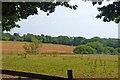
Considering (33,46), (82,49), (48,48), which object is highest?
(33,46)

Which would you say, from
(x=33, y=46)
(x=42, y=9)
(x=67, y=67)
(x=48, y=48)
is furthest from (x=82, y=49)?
(x=42, y=9)

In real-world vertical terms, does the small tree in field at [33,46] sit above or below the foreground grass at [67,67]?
above

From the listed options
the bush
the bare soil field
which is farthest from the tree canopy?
the bush

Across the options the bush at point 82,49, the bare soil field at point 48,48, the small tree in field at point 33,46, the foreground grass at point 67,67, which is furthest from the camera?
the small tree in field at point 33,46

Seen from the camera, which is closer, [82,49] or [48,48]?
[82,49]

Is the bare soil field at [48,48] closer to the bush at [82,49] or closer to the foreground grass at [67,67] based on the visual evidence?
the bush at [82,49]

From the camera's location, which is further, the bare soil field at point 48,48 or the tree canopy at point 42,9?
the bare soil field at point 48,48

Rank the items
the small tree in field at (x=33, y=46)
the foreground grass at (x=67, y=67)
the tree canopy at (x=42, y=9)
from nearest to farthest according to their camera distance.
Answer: the tree canopy at (x=42, y=9), the foreground grass at (x=67, y=67), the small tree in field at (x=33, y=46)

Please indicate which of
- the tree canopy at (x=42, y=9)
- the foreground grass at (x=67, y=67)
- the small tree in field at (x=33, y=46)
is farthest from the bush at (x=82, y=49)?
the tree canopy at (x=42, y=9)

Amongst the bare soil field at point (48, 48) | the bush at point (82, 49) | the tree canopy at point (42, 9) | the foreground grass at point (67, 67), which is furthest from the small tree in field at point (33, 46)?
the tree canopy at point (42, 9)

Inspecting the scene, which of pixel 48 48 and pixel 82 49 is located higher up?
pixel 48 48

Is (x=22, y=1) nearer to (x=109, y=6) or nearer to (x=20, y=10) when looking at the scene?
(x=20, y=10)

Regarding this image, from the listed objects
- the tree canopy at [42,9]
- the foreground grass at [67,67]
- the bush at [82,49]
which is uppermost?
the tree canopy at [42,9]

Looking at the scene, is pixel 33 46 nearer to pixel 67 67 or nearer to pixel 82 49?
pixel 82 49
